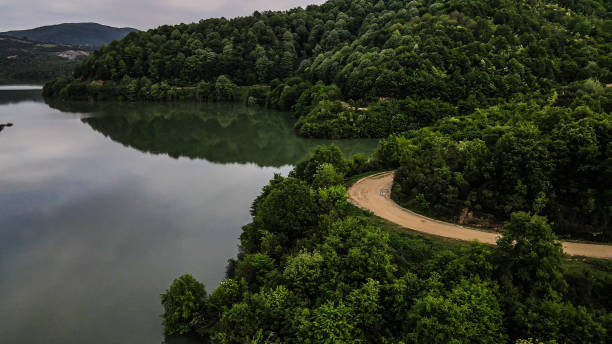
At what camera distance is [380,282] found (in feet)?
46.4

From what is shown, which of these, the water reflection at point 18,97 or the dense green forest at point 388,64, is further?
the water reflection at point 18,97

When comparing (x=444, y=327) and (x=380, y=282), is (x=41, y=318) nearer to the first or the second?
(x=380, y=282)

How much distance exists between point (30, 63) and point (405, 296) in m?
200

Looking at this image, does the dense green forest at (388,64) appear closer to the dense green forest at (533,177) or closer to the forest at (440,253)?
the forest at (440,253)

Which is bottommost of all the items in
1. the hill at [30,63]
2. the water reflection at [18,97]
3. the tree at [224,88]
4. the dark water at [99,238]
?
the dark water at [99,238]

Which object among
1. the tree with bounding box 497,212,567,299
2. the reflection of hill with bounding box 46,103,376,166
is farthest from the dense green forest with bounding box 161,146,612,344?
the reflection of hill with bounding box 46,103,376,166

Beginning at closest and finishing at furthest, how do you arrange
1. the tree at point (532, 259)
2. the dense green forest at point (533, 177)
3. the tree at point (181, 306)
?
the tree at point (532, 259), the tree at point (181, 306), the dense green forest at point (533, 177)

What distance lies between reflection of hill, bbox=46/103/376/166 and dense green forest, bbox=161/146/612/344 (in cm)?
2568

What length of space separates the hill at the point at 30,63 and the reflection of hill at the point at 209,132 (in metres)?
79.9

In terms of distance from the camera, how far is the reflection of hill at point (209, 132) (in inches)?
1788

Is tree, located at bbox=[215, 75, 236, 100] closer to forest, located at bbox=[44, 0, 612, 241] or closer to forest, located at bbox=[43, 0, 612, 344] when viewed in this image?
forest, located at bbox=[44, 0, 612, 241]

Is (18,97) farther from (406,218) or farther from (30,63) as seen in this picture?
(406,218)

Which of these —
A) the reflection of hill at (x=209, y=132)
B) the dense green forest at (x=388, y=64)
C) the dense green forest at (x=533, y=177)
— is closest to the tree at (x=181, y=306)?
the dense green forest at (x=533, y=177)

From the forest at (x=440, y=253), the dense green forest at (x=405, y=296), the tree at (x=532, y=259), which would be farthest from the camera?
the tree at (x=532, y=259)
